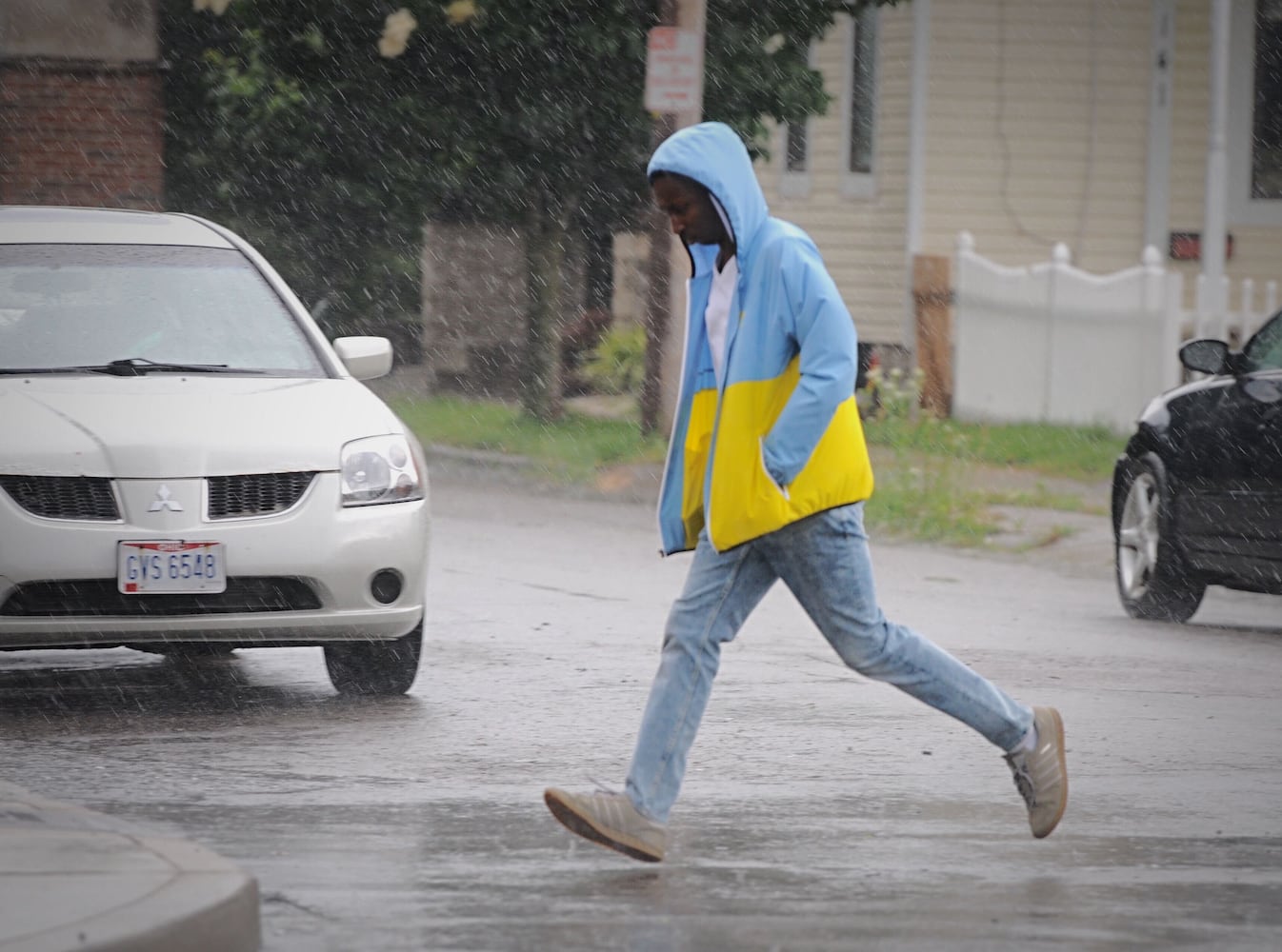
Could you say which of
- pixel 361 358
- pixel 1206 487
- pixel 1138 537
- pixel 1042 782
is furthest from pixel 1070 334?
pixel 1042 782

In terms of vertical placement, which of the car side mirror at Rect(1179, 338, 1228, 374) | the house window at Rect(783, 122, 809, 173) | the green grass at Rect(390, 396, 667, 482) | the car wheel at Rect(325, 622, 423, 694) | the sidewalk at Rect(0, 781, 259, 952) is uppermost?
the house window at Rect(783, 122, 809, 173)

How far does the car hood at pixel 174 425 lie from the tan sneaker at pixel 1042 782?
9.04 ft

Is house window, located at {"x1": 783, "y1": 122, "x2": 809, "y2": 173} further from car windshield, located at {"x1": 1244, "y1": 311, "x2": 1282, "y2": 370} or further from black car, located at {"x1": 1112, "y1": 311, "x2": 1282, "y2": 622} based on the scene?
car windshield, located at {"x1": 1244, "y1": 311, "x2": 1282, "y2": 370}

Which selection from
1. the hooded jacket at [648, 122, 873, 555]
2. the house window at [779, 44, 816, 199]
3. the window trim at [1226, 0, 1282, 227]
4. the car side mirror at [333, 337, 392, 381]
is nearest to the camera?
the hooded jacket at [648, 122, 873, 555]

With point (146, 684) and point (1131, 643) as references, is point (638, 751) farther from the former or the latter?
point (1131, 643)

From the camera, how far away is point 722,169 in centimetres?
549

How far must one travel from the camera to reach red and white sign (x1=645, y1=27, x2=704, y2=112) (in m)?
16.1

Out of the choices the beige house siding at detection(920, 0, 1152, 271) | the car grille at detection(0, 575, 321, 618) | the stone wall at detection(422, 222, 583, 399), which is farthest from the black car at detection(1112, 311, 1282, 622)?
the stone wall at detection(422, 222, 583, 399)

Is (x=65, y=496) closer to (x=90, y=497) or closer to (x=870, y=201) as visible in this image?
(x=90, y=497)

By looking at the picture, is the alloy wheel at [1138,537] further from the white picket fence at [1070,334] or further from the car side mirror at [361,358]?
the white picket fence at [1070,334]

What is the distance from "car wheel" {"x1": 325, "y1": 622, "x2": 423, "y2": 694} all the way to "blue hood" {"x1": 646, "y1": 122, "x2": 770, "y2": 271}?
2.83 m

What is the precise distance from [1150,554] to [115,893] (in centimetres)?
704

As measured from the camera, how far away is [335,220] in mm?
26688

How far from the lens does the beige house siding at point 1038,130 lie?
74.3 feet
